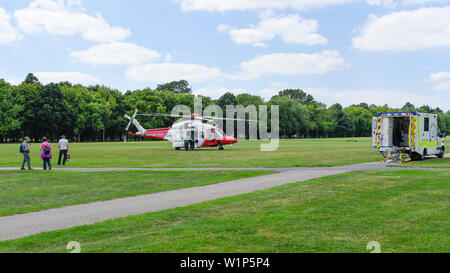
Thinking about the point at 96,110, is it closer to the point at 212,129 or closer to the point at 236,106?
the point at 236,106

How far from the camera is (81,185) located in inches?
627

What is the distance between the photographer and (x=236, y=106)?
121438 millimetres

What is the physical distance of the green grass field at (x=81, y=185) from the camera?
12.2m

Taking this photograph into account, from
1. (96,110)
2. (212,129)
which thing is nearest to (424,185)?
(212,129)

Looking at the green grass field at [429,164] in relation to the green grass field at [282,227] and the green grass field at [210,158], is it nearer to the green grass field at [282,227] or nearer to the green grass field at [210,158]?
the green grass field at [210,158]

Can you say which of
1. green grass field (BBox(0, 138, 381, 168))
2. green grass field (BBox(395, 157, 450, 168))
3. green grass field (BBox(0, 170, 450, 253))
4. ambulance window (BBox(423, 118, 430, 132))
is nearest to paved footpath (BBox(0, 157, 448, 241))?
green grass field (BBox(0, 170, 450, 253))

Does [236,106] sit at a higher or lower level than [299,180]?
higher

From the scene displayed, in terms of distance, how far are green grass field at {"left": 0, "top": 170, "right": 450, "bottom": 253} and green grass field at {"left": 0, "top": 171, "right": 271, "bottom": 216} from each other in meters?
3.53

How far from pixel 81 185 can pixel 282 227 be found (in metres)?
10.0

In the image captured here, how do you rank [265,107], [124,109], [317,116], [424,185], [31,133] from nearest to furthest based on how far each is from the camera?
[424,185] → [31,133] → [124,109] → [265,107] → [317,116]

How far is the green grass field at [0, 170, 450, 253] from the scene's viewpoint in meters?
6.89

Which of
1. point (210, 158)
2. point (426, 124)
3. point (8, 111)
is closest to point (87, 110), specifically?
point (8, 111)

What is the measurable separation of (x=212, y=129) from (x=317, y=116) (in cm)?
11611

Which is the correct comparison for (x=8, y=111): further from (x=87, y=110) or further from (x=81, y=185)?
(x=81, y=185)
